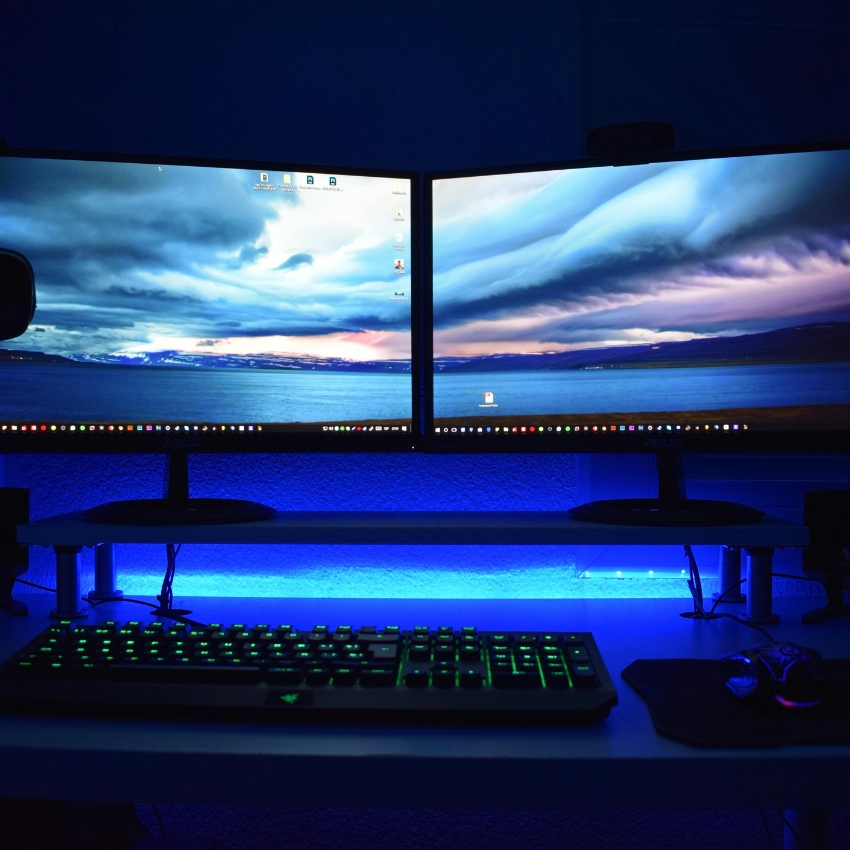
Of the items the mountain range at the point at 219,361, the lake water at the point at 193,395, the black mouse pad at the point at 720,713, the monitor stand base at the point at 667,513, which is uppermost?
the mountain range at the point at 219,361

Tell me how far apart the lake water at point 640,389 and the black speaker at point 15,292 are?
1.73 ft

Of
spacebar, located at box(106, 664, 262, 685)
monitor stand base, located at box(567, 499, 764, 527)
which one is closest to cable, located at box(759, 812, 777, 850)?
monitor stand base, located at box(567, 499, 764, 527)

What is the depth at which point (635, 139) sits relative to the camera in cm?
106

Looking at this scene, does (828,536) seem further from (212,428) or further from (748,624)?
(212,428)

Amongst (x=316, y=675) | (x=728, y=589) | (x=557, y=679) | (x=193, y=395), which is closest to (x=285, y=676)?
(x=316, y=675)

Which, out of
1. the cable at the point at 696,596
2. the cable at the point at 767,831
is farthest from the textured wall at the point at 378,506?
the cable at the point at 767,831

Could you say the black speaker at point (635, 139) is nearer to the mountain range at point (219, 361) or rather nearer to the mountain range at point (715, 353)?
the mountain range at point (715, 353)

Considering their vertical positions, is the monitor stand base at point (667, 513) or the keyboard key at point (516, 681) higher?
the monitor stand base at point (667, 513)

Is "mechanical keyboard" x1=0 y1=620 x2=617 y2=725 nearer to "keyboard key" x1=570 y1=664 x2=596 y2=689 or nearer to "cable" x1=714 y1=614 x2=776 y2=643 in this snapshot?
"keyboard key" x1=570 y1=664 x2=596 y2=689

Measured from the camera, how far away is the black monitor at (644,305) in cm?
98

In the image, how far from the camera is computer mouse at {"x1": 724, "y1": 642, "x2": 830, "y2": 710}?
0.66 meters

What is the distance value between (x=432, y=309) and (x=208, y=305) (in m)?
0.32

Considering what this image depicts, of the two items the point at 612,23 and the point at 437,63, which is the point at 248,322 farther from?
the point at 612,23

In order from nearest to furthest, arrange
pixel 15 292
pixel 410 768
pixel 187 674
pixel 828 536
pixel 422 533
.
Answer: pixel 410 768
pixel 187 674
pixel 15 292
pixel 422 533
pixel 828 536
